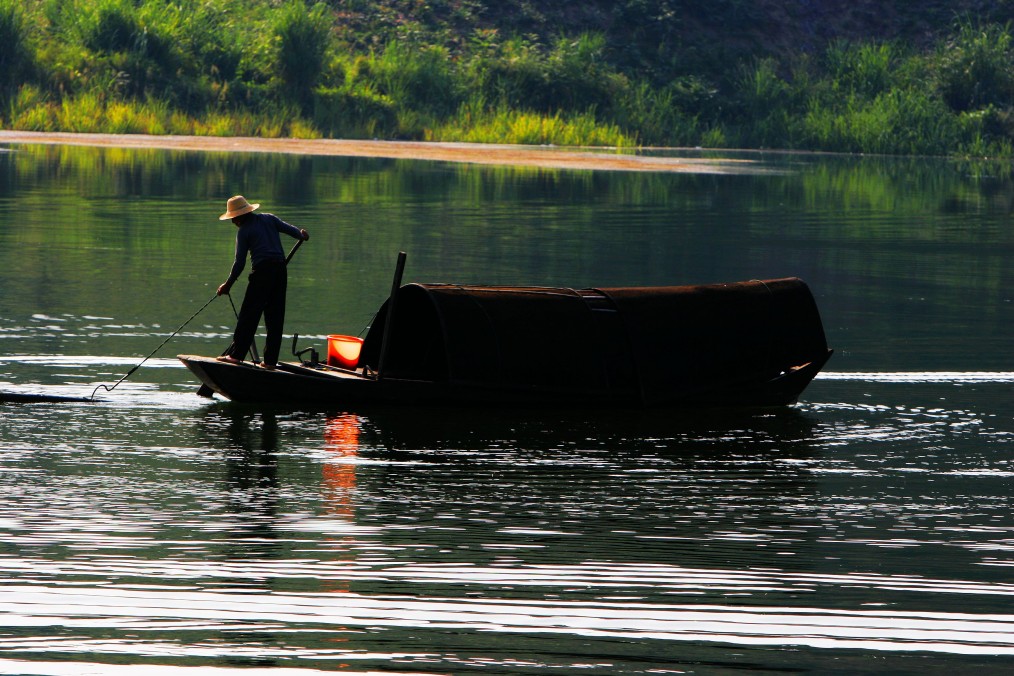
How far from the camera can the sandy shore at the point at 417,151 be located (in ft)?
176

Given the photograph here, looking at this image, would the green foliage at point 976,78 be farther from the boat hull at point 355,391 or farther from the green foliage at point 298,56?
the boat hull at point 355,391

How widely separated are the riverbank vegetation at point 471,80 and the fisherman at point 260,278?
45.1m

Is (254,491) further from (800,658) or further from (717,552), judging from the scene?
(800,658)

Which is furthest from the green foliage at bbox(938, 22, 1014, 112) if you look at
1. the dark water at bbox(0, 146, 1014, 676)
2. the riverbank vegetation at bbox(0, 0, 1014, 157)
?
the dark water at bbox(0, 146, 1014, 676)

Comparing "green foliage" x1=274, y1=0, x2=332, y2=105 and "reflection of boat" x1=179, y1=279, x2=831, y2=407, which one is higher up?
"green foliage" x1=274, y1=0, x2=332, y2=105

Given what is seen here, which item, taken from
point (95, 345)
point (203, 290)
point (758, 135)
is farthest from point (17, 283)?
point (758, 135)

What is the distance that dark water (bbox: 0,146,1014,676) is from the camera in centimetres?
864

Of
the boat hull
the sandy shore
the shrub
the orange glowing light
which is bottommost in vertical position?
the boat hull

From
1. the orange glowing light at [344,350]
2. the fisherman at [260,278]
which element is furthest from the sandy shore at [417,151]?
the fisherman at [260,278]

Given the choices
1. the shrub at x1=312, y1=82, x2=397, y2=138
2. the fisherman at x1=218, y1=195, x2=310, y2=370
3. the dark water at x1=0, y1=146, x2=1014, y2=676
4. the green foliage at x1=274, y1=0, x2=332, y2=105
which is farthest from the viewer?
the green foliage at x1=274, y1=0, x2=332, y2=105

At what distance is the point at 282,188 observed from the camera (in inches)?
1597

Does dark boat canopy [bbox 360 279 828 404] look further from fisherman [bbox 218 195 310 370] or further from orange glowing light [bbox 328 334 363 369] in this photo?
fisherman [bbox 218 195 310 370]

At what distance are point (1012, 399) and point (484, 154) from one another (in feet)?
134

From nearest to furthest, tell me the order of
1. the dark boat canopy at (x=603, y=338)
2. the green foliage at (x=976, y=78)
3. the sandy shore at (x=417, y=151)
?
the dark boat canopy at (x=603, y=338)
the sandy shore at (x=417, y=151)
the green foliage at (x=976, y=78)
